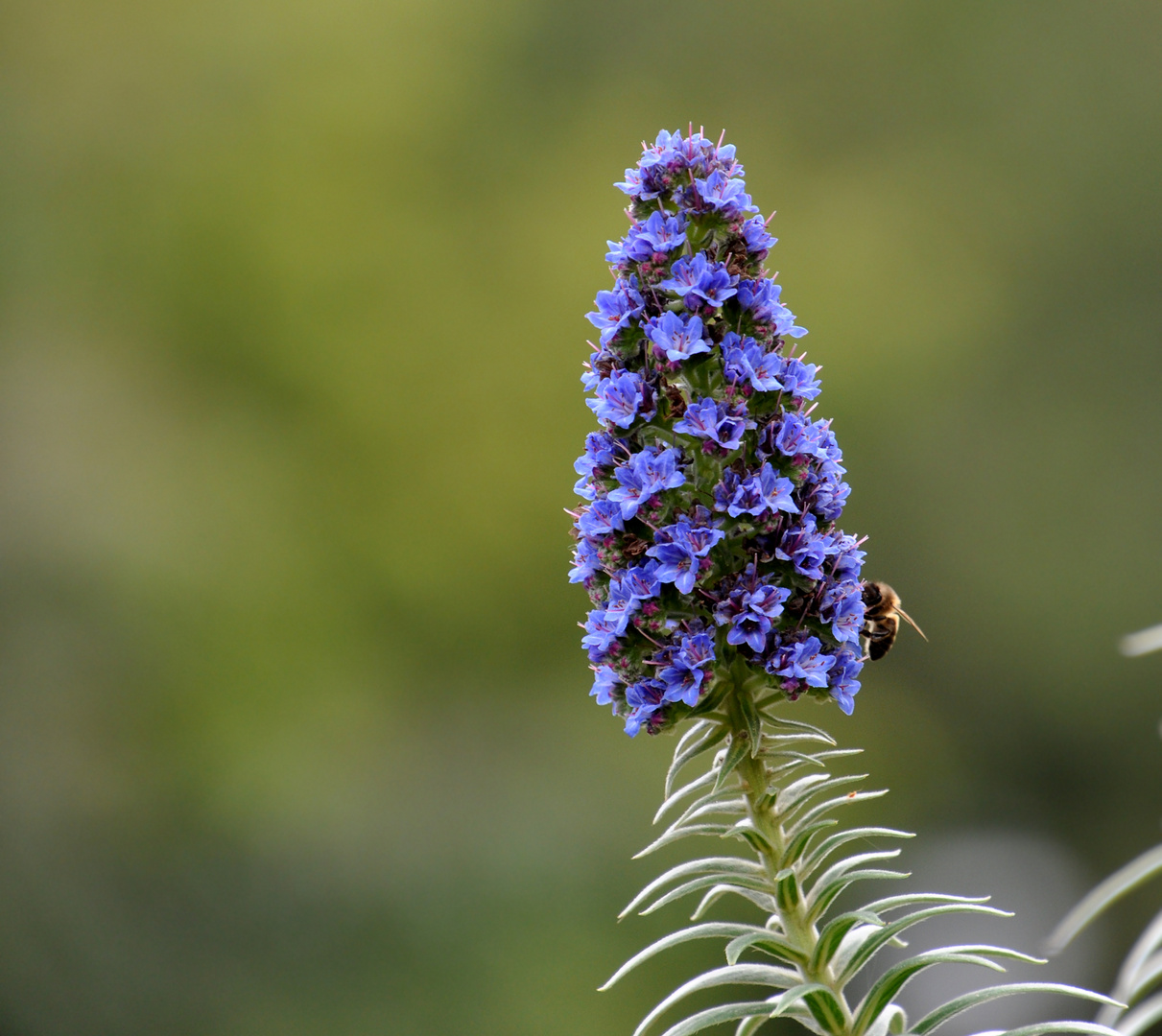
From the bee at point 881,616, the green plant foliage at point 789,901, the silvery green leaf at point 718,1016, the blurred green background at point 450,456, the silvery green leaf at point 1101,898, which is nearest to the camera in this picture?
the silvery green leaf at point 718,1016

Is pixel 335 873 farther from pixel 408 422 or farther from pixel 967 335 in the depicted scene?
pixel 967 335

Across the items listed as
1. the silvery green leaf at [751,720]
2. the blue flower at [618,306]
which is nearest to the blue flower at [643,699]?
the silvery green leaf at [751,720]

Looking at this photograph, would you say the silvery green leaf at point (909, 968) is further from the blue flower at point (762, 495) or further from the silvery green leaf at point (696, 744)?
the blue flower at point (762, 495)

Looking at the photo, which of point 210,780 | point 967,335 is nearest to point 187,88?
point 210,780

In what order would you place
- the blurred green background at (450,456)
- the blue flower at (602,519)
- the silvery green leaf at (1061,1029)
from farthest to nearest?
the blurred green background at (450,456)
the blue flower at (602,519)
the silvery green leaf at (1061,1029)

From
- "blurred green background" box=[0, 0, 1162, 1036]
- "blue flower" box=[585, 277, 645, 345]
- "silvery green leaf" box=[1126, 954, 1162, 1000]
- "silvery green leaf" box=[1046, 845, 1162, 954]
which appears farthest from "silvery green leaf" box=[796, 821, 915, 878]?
"blurred green background" box=[0, 0, 1162, 1036]

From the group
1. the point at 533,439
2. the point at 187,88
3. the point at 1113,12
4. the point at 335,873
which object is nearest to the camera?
the point at 335,873

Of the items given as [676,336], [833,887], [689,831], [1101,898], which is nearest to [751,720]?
[689,831]
